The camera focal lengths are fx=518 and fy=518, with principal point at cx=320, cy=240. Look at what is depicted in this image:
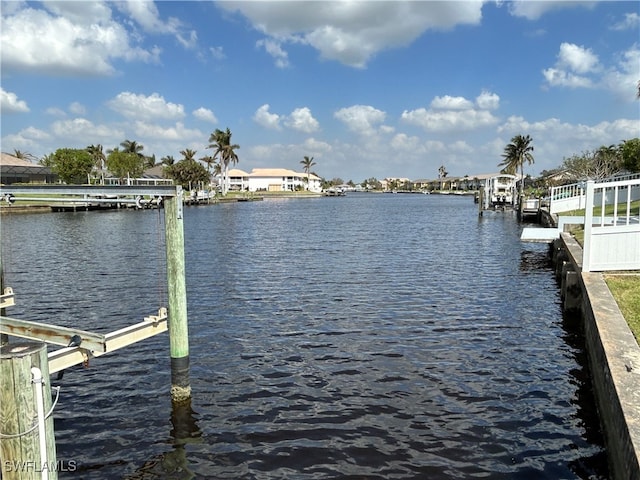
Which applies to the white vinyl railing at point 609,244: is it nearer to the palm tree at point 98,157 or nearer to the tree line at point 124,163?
the tree line at point 124,163

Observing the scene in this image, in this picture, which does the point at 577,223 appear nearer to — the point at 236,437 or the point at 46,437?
the point at 236,437

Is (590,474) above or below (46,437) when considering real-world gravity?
below

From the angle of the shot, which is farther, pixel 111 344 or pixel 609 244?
pixel 609 244

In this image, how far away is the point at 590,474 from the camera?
667cm

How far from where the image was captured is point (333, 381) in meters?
9.87

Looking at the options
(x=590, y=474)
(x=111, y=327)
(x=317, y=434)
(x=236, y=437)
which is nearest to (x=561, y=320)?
(x=590, y=474)

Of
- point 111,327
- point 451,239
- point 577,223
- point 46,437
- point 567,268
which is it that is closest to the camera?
point 46,437

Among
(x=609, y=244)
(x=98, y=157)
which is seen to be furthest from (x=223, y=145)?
(x=609, y=244)

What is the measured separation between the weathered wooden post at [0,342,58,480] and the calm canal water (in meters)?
2.11

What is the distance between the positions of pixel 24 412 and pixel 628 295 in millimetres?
10682

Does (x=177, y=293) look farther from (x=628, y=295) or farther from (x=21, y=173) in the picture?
(x=21, y=173)

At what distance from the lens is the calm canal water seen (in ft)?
23.6

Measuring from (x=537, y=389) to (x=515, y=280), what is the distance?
37.2 feet

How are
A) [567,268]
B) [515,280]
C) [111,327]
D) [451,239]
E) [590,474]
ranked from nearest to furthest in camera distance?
[590,474] → [111,327] → [567,268] → [515,280] → [451,239]
